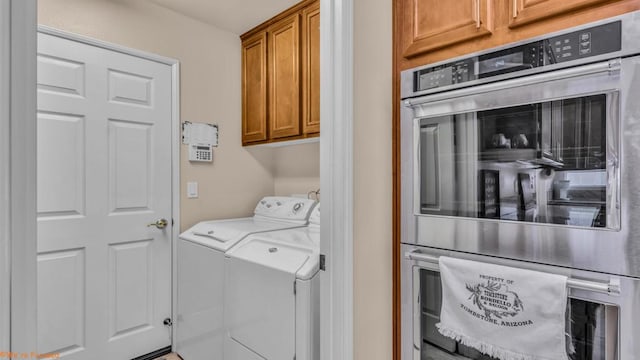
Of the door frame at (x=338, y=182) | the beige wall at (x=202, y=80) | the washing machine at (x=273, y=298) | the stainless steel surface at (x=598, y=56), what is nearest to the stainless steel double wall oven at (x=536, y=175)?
the stainless steel surface at (x=598, y=56)

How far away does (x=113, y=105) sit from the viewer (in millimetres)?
2158

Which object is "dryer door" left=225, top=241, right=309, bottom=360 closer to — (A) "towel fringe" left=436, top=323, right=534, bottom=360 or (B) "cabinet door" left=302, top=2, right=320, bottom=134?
(A) "towel fringe" left=436, top=323, right=534, bottom=360

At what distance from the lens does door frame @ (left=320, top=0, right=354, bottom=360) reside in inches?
46.3

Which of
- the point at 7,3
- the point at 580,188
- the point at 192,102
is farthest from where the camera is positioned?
the point at 192,102

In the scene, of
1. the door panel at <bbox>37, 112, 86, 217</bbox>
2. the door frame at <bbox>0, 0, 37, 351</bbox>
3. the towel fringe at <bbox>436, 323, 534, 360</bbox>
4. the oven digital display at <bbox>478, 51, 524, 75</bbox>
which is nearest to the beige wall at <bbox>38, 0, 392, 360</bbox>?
the towel fringe at <bbox>436, 323, 534, 360</bbox>

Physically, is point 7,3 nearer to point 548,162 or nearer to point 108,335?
point 548,162

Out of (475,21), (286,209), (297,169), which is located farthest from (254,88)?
(475,21)

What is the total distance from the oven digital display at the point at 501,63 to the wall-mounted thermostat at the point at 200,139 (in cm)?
205

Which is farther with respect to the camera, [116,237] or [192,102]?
[192,102]

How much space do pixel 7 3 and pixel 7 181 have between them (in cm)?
29

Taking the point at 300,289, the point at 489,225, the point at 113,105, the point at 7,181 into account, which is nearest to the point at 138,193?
the point at 113,105

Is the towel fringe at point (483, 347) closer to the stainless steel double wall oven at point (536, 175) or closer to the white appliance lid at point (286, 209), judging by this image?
the stainless steel double wall oven at point (536, 175)

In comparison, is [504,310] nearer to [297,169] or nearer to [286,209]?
[286,209]

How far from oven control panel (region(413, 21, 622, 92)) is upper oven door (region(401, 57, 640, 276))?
0.14ft
